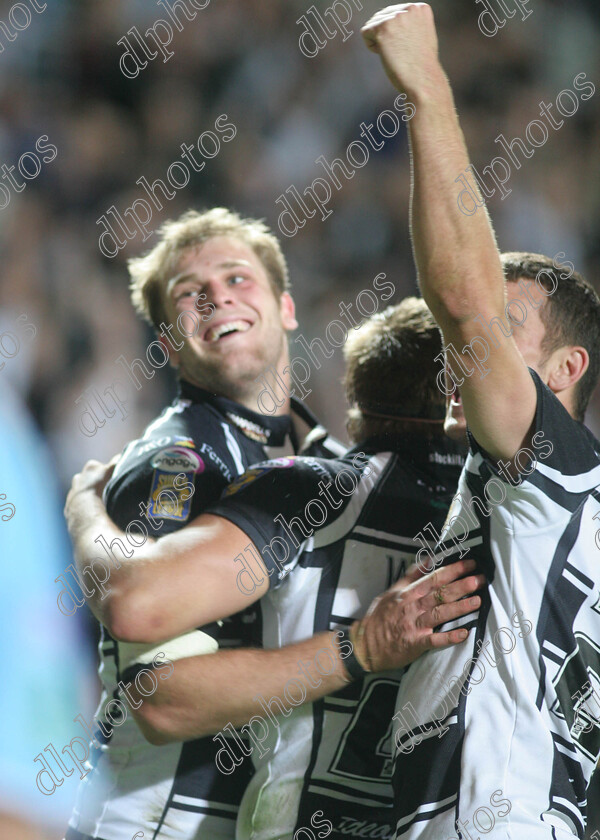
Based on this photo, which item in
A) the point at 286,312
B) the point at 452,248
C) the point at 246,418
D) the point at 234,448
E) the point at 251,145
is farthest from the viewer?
the point at 251,145

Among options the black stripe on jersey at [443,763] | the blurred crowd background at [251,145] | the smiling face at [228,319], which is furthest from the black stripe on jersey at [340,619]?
the blurred crowd background at [251,145]

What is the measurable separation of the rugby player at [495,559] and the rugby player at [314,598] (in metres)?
0.14

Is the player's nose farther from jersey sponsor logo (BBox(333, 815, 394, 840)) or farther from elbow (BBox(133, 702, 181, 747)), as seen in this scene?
jersey sponsor logo (BBox(333, 815, 394, 840))

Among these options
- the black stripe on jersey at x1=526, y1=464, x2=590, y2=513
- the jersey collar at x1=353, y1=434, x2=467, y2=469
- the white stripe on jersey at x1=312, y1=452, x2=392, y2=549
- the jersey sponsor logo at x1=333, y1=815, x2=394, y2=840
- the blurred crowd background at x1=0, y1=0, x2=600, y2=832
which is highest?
the blurred crowd background at x1=0, y1=0, x2=600, y2=832

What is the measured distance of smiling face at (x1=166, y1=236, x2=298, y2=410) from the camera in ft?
6.29

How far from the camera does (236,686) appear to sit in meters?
1.30

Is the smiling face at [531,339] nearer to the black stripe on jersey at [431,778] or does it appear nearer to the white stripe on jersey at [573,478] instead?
the white stripe on jersey at [573,478]

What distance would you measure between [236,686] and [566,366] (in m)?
0.73

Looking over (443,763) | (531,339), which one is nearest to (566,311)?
(531,339)

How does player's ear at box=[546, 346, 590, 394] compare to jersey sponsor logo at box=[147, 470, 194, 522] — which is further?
jersey sponsor logo at box=[147, 470, 194, 522]

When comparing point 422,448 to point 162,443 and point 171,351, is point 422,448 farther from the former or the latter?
point 171,351

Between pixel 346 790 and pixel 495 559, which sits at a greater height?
pixel 495 559

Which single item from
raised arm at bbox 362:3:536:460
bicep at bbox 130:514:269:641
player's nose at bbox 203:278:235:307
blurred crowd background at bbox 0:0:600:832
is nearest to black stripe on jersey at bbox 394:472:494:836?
raised arm at bbox 362:3:536:460

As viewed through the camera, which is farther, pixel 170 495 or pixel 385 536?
pixel 170 495
